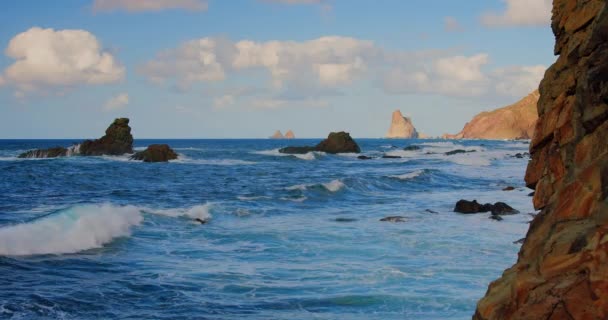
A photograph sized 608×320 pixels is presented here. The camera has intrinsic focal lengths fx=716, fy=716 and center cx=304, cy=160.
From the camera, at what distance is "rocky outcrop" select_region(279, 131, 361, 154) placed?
99.6 meters

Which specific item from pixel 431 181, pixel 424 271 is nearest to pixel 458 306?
pixel 424 271

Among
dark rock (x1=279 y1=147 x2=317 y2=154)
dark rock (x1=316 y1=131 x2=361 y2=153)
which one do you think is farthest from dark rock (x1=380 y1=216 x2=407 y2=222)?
dark rock (x1=316 y1=131 x2=361 y2=153)

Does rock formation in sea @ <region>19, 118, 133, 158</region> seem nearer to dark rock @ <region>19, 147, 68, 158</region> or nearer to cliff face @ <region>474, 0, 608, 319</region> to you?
dark rock @ <region>19, 147, 68, 158</region>

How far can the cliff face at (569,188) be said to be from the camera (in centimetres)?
585

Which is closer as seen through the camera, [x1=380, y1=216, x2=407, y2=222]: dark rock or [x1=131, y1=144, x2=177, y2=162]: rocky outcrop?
[x1=380, y1=216, x2=407, y2=222]: dark rock

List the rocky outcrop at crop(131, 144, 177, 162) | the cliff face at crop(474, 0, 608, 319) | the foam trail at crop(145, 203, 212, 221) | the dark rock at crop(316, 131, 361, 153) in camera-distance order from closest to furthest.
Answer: the cliff face at crop(474, 0, 608, 319), the foam trail at crop(145, 203, 212, 221), the rocky outcrop at crop(131, 144, 177, 162), the dark rock at crop(316, 131, 361, 153)

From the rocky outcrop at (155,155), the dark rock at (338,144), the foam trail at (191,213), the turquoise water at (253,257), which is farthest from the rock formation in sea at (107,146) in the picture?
the foam trail at (191,213)

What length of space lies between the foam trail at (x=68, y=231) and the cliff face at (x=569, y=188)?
13432 millimetres

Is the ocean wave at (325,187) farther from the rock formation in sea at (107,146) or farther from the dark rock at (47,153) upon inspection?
the dark rock at (47,153)

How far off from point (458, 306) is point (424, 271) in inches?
129

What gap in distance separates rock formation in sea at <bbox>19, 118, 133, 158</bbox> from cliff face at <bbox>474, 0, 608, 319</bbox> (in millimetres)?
75621

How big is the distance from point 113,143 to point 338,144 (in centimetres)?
3252

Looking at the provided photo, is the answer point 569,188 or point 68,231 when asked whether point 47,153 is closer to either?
point 68,231

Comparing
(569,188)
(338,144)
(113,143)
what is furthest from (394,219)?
(338,144)
